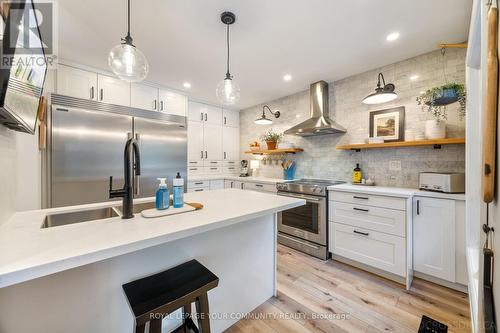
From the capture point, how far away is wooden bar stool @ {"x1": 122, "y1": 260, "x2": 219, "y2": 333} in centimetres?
83

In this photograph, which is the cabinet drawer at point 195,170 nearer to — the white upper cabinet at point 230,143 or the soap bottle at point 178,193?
the white upper cabinet at point 230,143

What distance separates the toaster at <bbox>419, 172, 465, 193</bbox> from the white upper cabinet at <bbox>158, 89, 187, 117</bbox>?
12.1ft

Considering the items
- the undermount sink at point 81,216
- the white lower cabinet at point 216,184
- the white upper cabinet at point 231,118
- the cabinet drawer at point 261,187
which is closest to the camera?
the undermount sink at point 81,216

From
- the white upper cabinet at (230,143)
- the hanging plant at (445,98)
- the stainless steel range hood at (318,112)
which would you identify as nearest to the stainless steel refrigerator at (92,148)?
the white upper cabinet at (230,143)

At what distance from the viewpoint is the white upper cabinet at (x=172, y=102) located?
337cm

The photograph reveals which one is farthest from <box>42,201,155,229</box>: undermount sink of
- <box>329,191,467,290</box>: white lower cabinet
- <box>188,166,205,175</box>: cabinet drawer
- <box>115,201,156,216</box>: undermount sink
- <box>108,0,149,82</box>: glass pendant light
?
<box>188,166,205,175</box>: cabinet drawer

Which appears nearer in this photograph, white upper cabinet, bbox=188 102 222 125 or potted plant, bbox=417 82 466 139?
potted plant, bbox=417 82 466 139

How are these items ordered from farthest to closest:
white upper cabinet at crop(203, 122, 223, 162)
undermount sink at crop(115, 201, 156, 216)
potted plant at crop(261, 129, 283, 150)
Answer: white upper cabinet at crop(203, 122, 223, 162) → potted plant at crop(261, 129, 283, 150) → undermount sink at crop(115, 201, 156, 216)

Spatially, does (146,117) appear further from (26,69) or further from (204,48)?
(26,69)

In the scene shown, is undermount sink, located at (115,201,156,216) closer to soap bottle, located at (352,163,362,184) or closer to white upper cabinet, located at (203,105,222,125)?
soap bottle, located at (352,163,362,184)

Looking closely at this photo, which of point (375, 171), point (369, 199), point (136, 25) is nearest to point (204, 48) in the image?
point (136, 25)

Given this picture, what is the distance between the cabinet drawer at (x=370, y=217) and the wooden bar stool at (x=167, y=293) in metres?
1.91

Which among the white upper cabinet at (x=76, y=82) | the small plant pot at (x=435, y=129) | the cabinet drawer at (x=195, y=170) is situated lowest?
the cabinet drawer at (x=195, y=170)

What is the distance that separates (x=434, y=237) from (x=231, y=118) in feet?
13.3
